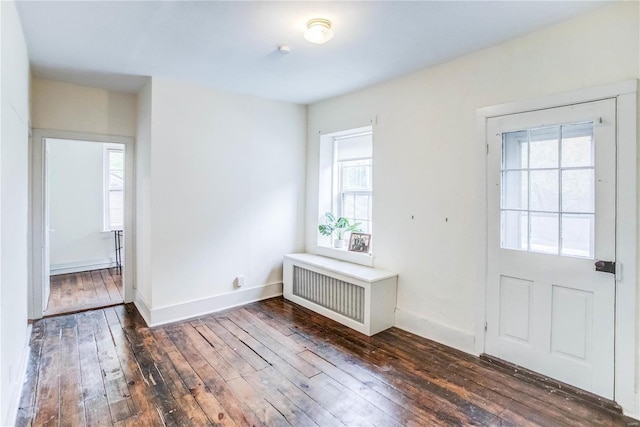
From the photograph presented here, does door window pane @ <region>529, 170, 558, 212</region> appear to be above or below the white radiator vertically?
above

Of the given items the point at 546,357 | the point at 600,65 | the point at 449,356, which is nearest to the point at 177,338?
the point at 449,356

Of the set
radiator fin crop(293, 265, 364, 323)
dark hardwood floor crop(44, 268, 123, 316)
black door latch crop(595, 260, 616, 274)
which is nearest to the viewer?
black door latch crop(595, 260, 616, 274)

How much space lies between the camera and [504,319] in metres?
2.72

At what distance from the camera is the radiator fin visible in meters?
3.46

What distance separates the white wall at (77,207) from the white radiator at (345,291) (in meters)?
4.05

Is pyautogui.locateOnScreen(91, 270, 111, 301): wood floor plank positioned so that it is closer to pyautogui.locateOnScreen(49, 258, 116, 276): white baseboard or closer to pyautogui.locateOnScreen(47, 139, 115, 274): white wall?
pyautogui.locateOnScreen(49, 258, 116, 276): white baseboard

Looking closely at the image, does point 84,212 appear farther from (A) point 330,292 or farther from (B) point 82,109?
(A) point 330,292

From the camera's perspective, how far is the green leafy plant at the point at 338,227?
4.28 meters

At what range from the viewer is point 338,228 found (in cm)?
435

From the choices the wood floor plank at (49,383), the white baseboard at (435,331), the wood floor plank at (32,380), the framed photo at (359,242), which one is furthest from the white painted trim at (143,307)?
the white baseboard at (435,331)

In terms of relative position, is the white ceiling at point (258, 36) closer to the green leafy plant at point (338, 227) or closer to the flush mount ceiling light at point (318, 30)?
the flush mount ceiling light at point (318, 30)

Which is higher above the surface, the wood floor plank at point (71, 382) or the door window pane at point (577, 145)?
the door window pane at point (577, 145)

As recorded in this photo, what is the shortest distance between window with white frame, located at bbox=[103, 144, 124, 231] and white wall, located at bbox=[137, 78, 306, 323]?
8.97 feet

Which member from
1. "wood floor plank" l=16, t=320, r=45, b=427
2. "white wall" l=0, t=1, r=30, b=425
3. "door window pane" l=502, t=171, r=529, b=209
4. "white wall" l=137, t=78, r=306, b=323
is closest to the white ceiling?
"white wall" l=0, t=1, r=30, b=425
